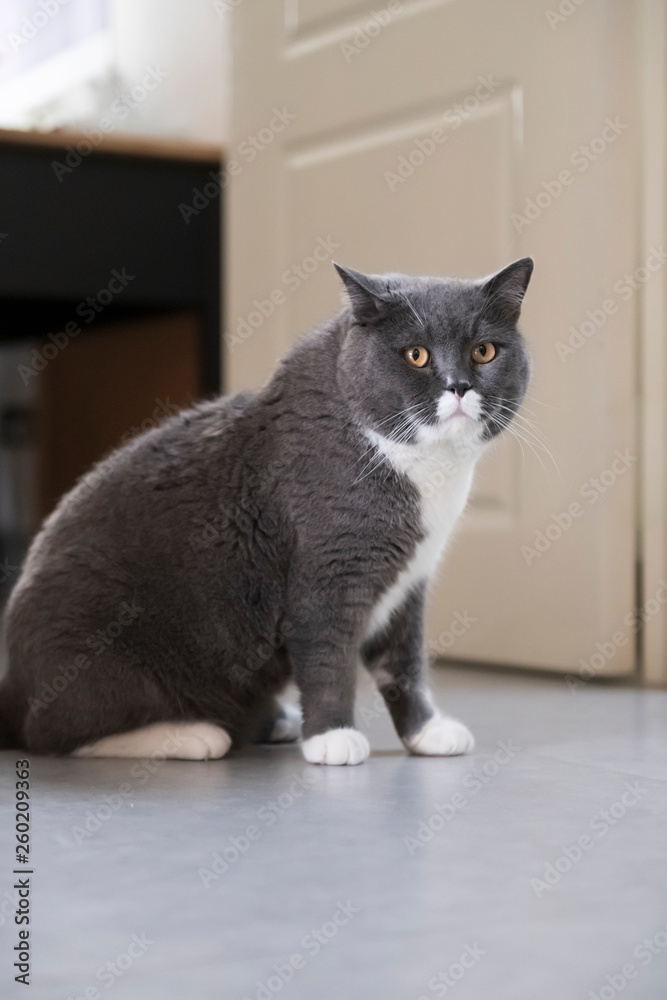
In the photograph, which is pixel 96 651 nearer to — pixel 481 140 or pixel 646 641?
pixel 646 641

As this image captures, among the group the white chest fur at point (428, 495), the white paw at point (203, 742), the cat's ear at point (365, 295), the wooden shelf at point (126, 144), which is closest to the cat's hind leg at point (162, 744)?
the white paw at point (203, 742)

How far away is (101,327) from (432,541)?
221 centimetres

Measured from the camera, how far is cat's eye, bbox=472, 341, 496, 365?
1370mm

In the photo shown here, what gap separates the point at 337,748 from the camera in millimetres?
1402

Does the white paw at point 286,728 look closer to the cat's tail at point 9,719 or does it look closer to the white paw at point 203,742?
the white paw at point 203,742

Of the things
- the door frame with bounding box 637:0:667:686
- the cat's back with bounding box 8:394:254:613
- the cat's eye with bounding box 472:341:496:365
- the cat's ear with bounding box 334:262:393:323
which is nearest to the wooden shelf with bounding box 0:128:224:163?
the door frame with bounding box 637:0:667:686

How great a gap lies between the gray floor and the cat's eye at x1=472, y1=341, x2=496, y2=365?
1.61ft

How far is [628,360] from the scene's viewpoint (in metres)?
2.09

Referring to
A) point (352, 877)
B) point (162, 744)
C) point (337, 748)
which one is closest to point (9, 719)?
point (162, 744)

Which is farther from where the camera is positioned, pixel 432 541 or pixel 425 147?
pixel 425 147

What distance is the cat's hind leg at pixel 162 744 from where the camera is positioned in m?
1.44

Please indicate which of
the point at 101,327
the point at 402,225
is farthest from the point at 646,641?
the point at 101,327

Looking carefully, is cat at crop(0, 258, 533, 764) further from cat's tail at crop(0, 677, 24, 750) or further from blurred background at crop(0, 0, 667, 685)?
blurred background at crop(0, 0, 667, 685)

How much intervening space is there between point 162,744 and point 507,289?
2.30 feet
